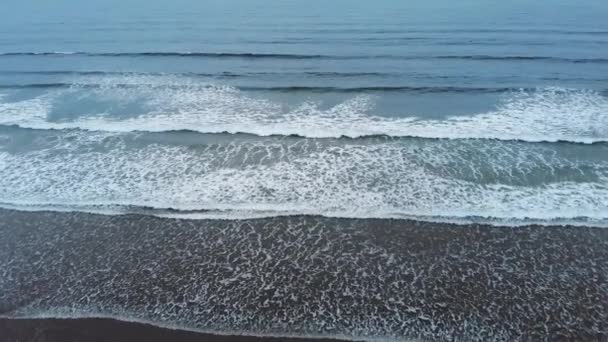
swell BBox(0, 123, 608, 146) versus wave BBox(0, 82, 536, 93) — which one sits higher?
wave BBox(0, 82, 536, 93)

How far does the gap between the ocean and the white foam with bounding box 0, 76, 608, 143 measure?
0.11 m

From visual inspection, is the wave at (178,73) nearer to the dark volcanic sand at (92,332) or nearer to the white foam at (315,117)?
the white foam at (315,117)

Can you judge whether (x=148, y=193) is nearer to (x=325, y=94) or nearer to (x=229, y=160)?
(x=229, y=160)

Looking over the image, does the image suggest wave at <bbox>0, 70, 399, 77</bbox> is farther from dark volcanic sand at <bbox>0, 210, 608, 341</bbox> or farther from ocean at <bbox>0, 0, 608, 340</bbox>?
dark volcanic sand at <bbox>0, 210, 608, 341</bbox>

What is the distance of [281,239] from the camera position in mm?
9352

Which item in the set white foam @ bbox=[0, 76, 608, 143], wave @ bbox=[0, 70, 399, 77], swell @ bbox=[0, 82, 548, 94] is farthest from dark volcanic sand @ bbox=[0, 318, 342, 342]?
wave @ bbox=[0, 70, 399, 77]

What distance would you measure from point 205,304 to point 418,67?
18704 mm

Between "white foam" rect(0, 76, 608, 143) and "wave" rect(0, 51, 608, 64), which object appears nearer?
"white foam" rect(0, 76, 608, 143)

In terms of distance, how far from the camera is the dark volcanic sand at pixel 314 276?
722 cm

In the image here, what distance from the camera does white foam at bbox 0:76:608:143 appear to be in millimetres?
14375

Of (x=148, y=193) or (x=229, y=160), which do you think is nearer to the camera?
(x=148, y=193)

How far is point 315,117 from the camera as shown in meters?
15.9

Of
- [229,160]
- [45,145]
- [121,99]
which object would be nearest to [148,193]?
[229,160]

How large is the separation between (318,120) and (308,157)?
324cm
